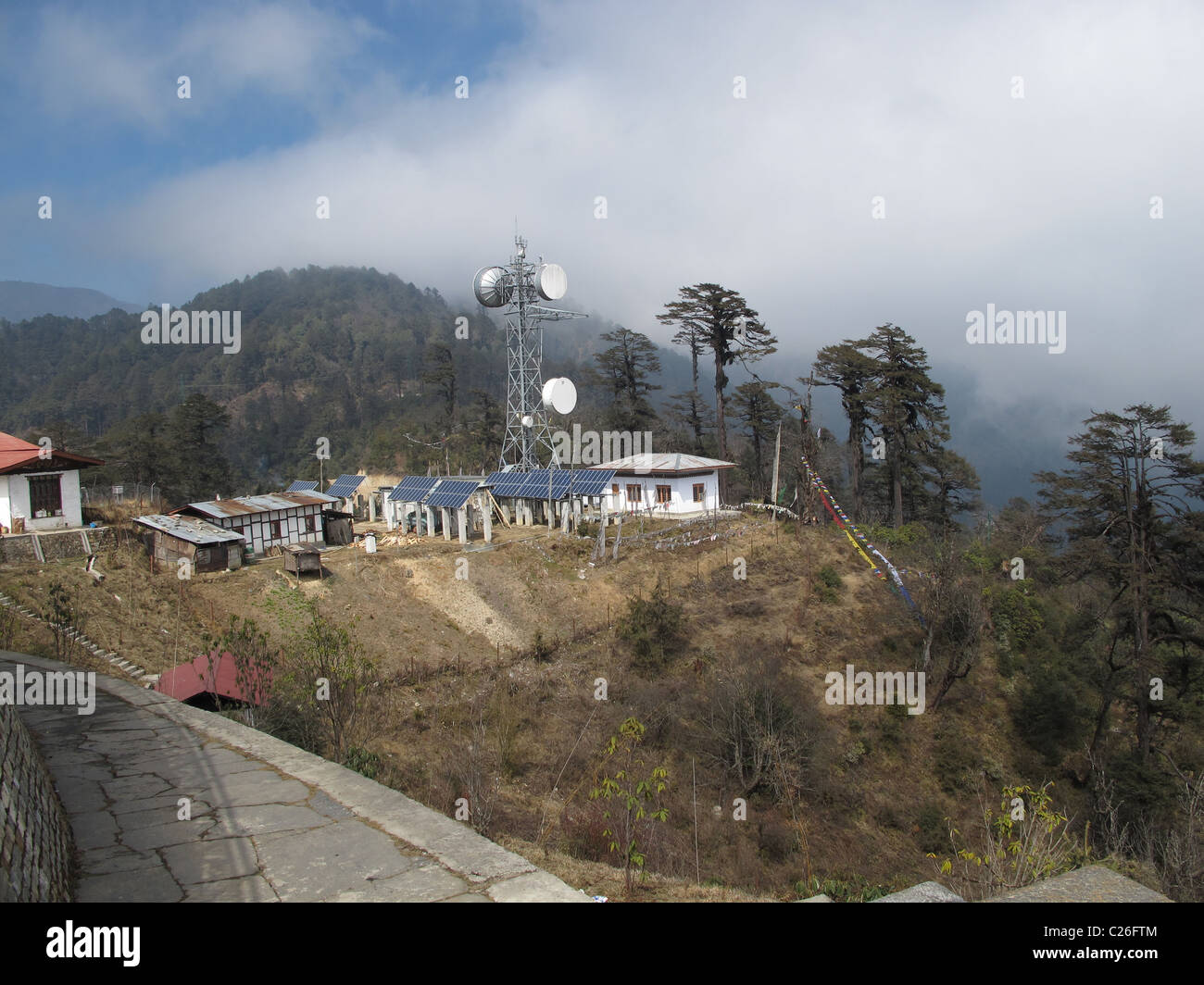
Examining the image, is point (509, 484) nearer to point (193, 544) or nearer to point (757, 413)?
point (193, 544)

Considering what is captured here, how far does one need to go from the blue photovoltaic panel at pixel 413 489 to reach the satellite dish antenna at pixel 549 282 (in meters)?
10.2

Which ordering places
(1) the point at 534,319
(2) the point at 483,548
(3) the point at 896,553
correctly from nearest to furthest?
(2) the point at 483,548 → (3) the point at 896,553 → (1) the point at 534,319

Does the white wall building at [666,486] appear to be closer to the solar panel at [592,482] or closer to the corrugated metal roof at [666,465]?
the corrugated metal roof at [666,465]

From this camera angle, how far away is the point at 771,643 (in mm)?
21609

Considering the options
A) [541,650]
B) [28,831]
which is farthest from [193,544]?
[28,831]

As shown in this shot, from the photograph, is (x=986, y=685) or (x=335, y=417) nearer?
(x=986, y=685)

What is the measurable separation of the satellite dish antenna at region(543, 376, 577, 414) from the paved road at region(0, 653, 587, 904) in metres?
26.7

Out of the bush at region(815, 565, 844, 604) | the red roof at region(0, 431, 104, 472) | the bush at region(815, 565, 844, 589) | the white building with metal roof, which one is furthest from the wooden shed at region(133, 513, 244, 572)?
the bush at region(815, 565, 844, 589)

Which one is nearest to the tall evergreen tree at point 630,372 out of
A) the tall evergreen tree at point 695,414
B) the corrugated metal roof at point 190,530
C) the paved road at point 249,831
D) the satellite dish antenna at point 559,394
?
the tall evergreen tree at point 695,414

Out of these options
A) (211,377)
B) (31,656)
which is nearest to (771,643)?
(31,656)

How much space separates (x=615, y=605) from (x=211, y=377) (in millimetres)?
93750

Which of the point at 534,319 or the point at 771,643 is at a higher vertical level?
the point at 534,319
